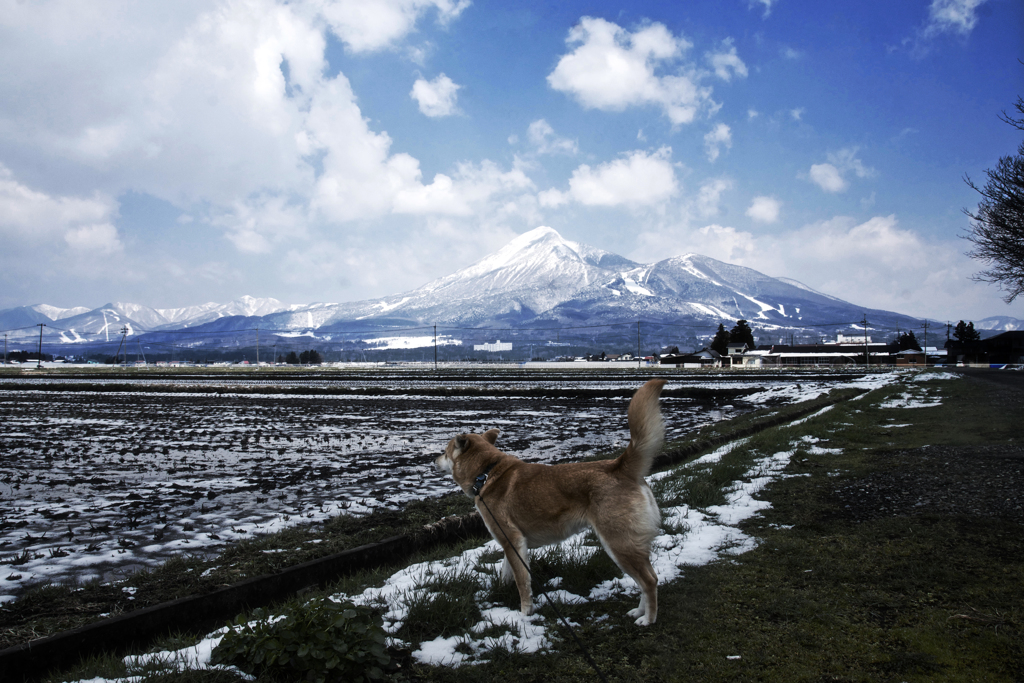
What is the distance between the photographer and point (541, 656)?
3719mm

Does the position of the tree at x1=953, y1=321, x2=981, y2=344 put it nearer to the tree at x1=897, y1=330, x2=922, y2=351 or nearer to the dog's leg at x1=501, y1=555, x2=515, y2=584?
the tree at x1=897, y1=330, x2=922, y2=351

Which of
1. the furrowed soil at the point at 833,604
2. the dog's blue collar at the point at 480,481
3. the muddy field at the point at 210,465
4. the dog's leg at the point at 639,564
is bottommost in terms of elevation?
the muddy field at the point at 210,465

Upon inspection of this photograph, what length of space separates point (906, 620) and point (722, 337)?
475 feet

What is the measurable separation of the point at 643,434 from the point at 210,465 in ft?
38.0

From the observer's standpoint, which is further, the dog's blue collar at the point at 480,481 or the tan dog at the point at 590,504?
the dog's blue collar at the point at 480,481

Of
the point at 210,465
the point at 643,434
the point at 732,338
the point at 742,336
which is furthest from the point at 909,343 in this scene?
the point at 643,434

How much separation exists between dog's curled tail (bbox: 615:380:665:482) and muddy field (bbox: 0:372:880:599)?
5.28 meters

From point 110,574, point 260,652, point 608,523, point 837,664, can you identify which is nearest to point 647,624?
point 608,523

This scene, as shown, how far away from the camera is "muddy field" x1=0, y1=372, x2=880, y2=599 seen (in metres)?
6.91

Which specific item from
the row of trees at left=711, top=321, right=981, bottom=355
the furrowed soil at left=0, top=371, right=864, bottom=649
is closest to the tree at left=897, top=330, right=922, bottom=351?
the row of trees at left=711, top=321, right=981, bottom=355

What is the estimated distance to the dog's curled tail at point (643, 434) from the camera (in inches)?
161

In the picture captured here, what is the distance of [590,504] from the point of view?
4.18 metres

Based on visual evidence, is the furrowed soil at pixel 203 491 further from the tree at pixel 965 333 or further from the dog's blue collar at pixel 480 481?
the tree at pixel 965 333

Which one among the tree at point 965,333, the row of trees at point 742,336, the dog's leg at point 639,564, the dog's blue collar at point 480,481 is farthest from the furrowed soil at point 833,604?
the tree at point 965,333
